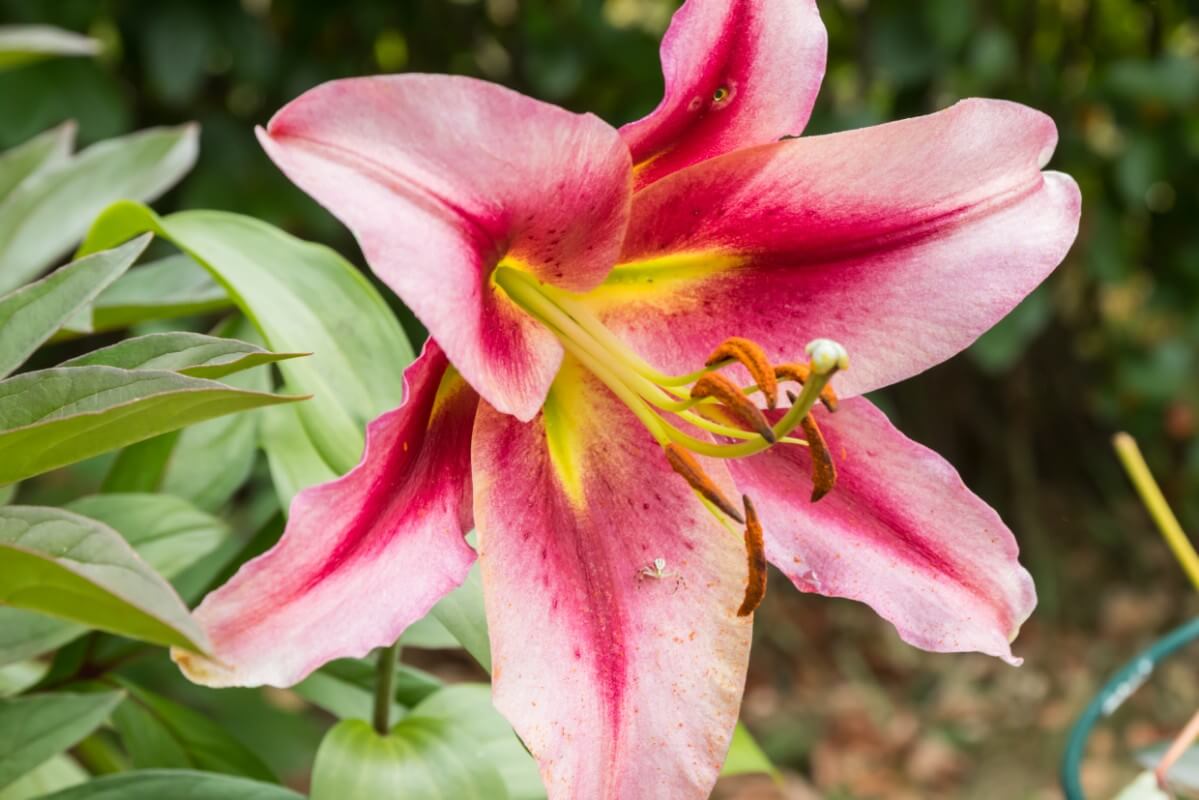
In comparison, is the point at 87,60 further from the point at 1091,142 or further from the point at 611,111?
the point at 1091,142

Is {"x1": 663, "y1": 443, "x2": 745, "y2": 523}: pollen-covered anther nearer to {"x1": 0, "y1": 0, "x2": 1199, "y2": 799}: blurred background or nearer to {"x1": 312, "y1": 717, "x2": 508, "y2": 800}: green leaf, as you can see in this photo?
{"x1": 312, "y1": 717, "x2": 508, "y2": 800}: green leaf

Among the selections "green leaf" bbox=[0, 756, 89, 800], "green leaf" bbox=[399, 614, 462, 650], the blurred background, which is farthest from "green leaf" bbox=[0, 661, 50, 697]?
the blurred background

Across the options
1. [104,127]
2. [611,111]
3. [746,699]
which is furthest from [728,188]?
[746,699]

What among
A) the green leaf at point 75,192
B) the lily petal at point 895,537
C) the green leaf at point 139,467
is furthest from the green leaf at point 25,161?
the lily petal at point 895,537

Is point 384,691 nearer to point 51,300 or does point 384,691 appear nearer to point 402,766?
point 402,766

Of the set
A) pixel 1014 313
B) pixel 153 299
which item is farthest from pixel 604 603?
pixel 1014 313
